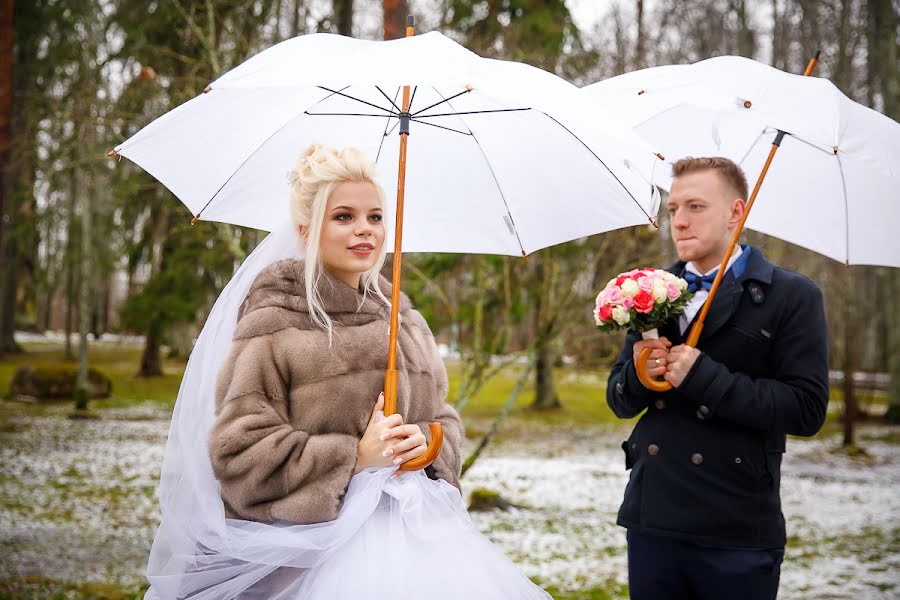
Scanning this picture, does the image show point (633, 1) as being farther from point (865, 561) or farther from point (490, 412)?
point (865, 561)

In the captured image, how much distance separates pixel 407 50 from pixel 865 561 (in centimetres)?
712

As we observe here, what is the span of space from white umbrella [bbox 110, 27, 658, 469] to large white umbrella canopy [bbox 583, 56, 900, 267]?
13.5 inches

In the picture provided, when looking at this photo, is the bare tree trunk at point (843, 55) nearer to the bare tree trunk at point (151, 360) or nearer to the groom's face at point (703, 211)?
the groom's face at point (703, 211)

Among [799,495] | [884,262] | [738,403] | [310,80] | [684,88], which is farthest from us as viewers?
[799,495]

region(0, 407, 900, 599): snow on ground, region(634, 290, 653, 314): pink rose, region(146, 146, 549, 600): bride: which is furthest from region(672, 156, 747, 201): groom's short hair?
region(0, 407, 900, 599): snow on ground

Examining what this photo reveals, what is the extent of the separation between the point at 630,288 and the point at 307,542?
1.37 meters

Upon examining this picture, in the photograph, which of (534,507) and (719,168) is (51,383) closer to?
(534,507)

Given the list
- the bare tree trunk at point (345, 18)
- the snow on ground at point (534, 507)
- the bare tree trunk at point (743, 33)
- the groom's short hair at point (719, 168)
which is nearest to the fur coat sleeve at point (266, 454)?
the groom's short hair at point (719, 168)

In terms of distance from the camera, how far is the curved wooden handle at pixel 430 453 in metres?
2.60

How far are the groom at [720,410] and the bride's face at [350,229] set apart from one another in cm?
104

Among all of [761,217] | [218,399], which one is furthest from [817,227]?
[218,399]

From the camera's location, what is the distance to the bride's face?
2814mm

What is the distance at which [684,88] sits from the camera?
10.1ft

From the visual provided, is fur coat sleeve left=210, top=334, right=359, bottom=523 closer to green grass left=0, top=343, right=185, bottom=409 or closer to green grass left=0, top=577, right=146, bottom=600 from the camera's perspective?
green grass left=0, top=577, right=146, bottom=600
